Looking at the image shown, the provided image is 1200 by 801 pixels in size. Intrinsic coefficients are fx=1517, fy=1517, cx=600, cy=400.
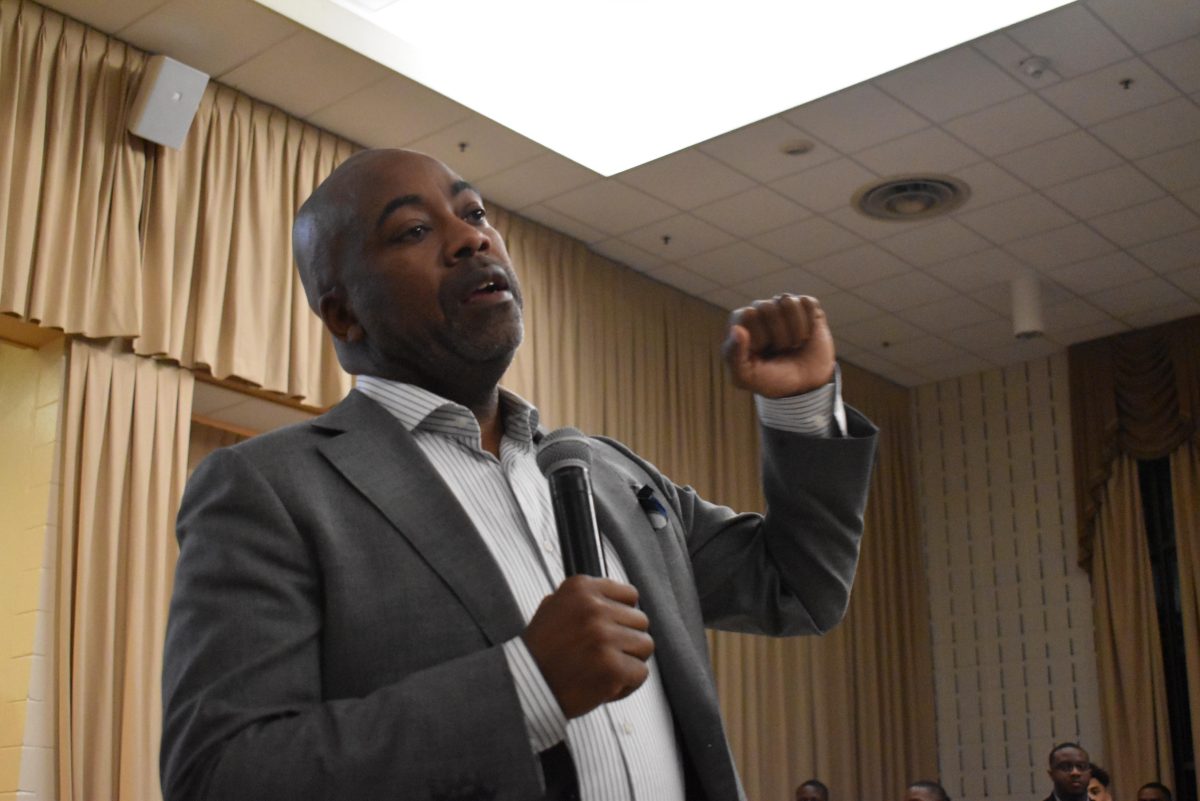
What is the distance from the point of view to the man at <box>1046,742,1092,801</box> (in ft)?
31.8

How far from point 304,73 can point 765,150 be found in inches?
107

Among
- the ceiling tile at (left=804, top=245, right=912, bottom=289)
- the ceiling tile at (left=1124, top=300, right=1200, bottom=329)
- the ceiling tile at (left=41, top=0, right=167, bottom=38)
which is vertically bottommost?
the ceiling tile at (left=1124, top=300, right=1200, bottom=329)

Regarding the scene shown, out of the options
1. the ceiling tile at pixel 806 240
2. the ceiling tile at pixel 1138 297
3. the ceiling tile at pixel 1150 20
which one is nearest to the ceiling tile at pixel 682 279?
the ceiling tile at pixel 806 240

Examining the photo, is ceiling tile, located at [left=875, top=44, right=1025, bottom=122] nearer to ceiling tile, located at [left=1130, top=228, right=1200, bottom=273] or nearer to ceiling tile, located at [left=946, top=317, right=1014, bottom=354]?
ceiling tile, located at [left=1130, top=228, right=1200, bottom=273]

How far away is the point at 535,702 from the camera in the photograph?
1.57 meters

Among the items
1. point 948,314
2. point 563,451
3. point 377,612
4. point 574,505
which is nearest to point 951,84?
point 948,314

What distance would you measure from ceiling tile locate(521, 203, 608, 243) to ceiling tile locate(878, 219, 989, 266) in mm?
1948

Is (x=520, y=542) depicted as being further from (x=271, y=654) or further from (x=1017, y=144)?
(x=1017, y=144)

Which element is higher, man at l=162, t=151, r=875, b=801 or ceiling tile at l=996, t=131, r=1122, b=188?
ceiling tile at l=996, t=131, r=1122, b=188

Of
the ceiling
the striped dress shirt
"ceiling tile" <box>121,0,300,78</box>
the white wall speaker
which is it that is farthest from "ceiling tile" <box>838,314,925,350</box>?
the striped dress shirt

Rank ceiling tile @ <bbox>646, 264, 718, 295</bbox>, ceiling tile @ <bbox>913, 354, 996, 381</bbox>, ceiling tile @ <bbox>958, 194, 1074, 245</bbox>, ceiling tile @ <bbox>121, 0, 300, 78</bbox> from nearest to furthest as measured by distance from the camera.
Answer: ceiling tile @ <bbox>121, 0, 300, 78</bbox>, ceiling tile @ <bbox>958, 194, 1074, 245</bbox>, ceiling tile @ <bbox>646, 264, 718, 295</bbox>, ceiling tile @ <bbox>913, 354, 996, 381</bbox>

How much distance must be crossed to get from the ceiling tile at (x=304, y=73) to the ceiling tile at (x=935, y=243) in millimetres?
3872

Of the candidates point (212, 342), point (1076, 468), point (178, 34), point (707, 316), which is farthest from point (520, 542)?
point (1076, 468)

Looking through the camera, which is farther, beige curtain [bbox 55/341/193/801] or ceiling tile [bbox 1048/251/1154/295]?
ceiling tile [bbox 1048/251/1154/295]
